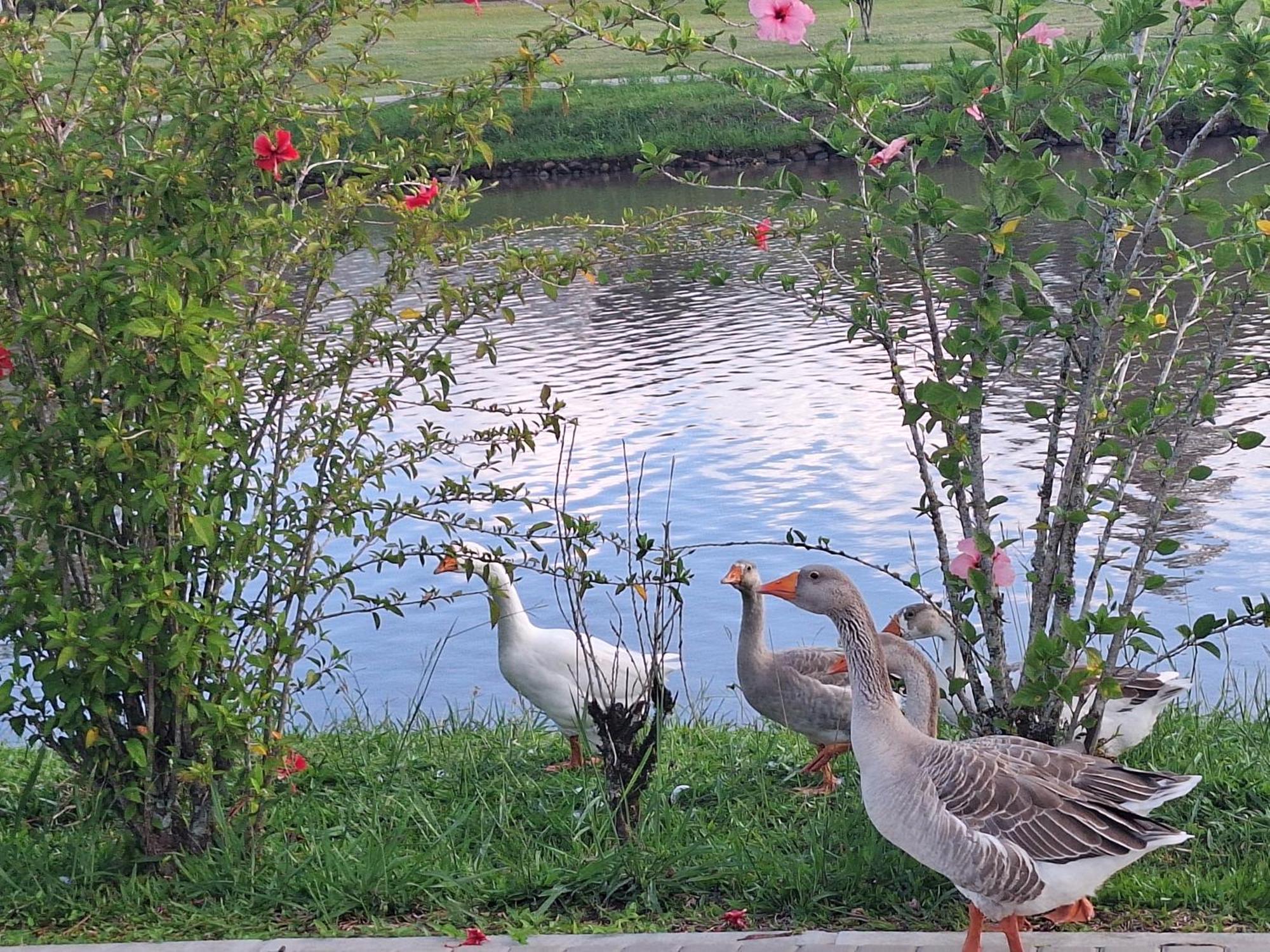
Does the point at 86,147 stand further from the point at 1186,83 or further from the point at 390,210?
the point at 1186,83

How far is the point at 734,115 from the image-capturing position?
1328 inches

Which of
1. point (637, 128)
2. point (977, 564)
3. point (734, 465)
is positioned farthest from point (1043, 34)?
point (637, 128)

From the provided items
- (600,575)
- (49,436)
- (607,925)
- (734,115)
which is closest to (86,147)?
(49,436)

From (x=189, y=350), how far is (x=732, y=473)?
8.05 metres

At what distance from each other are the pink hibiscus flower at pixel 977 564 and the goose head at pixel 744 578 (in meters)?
1.61

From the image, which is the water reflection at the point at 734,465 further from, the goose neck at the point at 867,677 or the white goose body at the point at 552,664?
the goose neck at the point at 867,677

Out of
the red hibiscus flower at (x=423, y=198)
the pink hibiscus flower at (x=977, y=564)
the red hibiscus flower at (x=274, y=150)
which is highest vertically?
the red hibiscus flower at (x=274, y=150)

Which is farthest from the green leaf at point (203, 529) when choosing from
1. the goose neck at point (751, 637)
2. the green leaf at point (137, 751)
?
the goose neck at point (751, 637)

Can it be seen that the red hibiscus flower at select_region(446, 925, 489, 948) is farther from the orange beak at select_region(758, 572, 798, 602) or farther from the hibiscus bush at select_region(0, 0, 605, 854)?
the orange beak at select_region(758, 572, 798, 602)

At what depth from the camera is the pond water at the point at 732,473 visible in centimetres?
845

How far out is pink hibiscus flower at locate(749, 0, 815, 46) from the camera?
4.45 meters

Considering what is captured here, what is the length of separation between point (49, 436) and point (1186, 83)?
3.58 m

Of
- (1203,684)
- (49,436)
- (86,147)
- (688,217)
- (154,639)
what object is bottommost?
(1203,684)

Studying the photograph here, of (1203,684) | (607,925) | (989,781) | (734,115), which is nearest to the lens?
(989,781)
